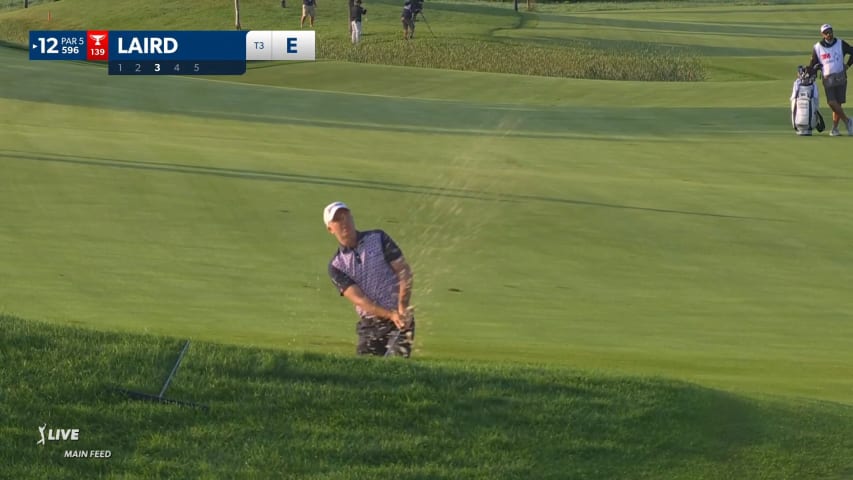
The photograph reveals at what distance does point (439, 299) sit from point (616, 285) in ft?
6.54

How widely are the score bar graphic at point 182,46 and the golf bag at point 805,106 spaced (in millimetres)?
24714

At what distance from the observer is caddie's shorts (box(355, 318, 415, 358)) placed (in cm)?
1057

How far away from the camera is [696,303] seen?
1474 centimetres

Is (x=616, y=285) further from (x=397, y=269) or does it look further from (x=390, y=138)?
(x=390, y=138)

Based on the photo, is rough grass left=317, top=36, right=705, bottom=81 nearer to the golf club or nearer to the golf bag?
the golf bag

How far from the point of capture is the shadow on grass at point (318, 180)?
20.6 meters

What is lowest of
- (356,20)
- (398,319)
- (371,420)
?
(356,20)

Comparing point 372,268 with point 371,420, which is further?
point 372,268

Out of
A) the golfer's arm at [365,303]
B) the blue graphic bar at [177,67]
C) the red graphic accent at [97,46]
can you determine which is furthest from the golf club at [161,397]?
the red graphic accent at [97,46]

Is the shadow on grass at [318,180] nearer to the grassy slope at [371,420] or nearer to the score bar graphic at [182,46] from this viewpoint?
the grassy slope at [371,420]

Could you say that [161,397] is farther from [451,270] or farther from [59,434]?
[451,270]

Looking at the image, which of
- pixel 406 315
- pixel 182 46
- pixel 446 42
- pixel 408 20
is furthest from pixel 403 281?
pixel 182 46

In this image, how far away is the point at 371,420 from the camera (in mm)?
8984

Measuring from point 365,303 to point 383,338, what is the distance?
0.35 m
